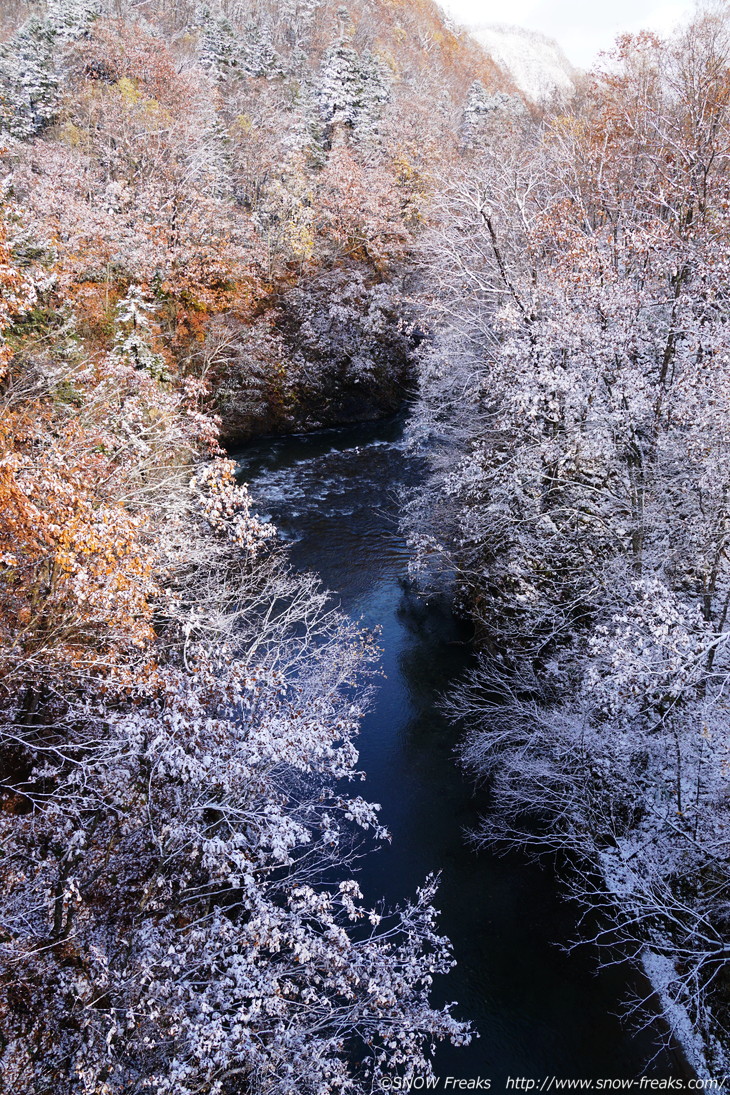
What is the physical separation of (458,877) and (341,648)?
17.4 ft

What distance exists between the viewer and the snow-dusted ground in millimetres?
75000

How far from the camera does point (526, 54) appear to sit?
80688 mm

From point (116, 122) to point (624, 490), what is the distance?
79.6ft

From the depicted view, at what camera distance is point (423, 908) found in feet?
29.2

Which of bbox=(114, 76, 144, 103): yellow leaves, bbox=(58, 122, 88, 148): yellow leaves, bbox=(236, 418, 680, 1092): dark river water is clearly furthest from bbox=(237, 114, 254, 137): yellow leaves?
bbox=(236, 418, 680, 1092): dark river water

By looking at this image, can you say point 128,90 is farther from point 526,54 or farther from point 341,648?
point 526,54

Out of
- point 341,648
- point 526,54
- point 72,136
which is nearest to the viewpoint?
→ point 341,648

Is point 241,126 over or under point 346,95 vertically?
under

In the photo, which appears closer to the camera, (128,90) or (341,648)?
(341,648)

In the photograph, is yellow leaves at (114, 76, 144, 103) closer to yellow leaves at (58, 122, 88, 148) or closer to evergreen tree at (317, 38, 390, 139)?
yellow leaves at (58, 122, 88, 148)

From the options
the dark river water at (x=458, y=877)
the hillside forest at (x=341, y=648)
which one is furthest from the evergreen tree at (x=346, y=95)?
the dark river water at (x=458, y=877)

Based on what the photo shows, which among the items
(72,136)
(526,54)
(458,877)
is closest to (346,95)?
(72,136)

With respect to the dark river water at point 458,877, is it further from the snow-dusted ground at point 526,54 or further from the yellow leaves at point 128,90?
the snow-dusted ground at point 526,54

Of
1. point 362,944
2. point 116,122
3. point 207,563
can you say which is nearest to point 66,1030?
point 362,944
